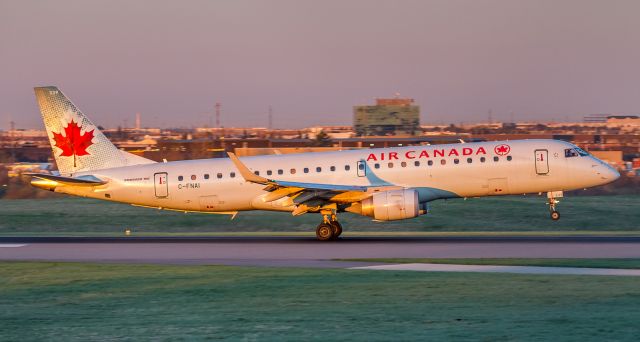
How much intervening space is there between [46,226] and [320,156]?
17.6m

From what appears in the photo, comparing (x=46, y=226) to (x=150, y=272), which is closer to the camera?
(x=150, y=272)

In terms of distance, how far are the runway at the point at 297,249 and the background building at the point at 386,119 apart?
145 meters

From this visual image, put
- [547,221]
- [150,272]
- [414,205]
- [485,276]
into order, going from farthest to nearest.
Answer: [547,221]
[414,205]
[150,272]
[485,276]

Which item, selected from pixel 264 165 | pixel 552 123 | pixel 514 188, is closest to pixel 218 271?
pixel 264 165

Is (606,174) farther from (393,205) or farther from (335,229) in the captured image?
(335,229)

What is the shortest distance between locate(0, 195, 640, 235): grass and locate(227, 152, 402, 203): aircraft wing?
9.02 meters

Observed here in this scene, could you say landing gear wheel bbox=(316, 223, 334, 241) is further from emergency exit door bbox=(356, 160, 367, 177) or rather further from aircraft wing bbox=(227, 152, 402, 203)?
emergency exit door bbox=(356, 160, 367, 177)

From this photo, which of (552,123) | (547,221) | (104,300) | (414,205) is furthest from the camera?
(552,123)

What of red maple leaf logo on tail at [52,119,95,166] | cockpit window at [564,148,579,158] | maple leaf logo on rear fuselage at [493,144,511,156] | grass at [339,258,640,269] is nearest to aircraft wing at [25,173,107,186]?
red maple leaf logo on tail at [52,119,95,166]

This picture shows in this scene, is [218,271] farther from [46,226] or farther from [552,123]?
[552,123]

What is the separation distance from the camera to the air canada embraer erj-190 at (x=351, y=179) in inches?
1288

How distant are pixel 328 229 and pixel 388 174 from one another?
289cm

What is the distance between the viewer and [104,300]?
61.9ft

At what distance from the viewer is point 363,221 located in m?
44.9
